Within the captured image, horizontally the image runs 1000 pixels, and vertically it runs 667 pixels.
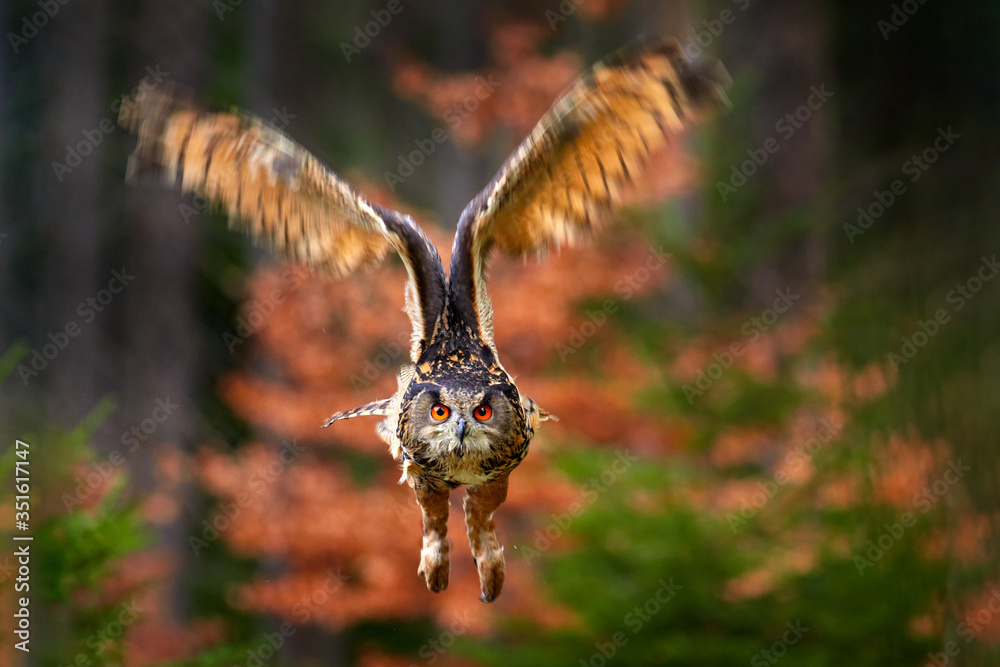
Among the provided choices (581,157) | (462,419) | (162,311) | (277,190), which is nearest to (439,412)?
(462,419)

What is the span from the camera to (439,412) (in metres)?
3.03

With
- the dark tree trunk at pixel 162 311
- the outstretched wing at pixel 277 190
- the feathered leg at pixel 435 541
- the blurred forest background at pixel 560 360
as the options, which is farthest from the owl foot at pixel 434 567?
the dark tree trunk at pixel 162 311

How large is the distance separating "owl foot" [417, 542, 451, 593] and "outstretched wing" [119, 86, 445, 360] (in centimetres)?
74

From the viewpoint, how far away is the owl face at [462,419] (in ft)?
9.84

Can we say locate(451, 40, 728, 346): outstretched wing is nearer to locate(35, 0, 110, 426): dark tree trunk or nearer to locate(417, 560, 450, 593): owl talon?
locate(417, 560, 450, 593): owl talon

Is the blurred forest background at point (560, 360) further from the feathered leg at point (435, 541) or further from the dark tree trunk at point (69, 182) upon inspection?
the feathered leg at point (435, 541)

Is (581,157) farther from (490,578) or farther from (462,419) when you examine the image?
(490,578)

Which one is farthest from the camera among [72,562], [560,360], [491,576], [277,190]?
[560,360]

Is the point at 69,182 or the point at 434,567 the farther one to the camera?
the point at 69,182

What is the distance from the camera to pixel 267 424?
9992 mm

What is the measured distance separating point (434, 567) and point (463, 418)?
0.81 meters

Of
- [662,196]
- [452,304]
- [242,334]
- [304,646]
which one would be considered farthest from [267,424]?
[452,304]

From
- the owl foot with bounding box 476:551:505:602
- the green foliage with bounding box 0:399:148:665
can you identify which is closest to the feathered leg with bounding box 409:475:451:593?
the owl foot with bounding box 476:551:505:602

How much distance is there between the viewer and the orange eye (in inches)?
119
